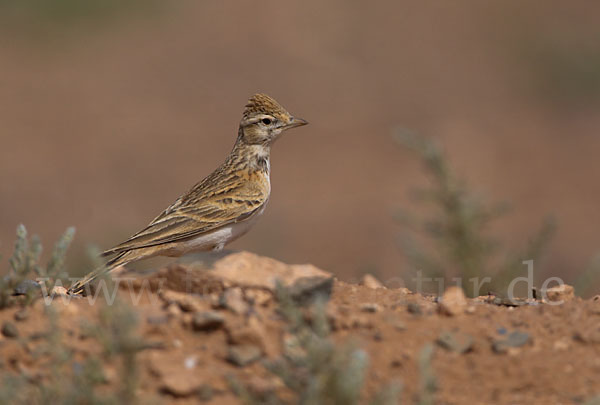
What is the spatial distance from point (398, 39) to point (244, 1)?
4852 millimetres

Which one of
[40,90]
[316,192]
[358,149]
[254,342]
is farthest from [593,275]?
[40,90]

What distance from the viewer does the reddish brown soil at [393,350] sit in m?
3.75

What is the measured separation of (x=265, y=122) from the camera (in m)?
7.64

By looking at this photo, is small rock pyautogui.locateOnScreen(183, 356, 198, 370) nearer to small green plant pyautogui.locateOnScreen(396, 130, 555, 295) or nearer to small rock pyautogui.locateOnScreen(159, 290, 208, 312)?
small rock pyautogui.locateOnScreen(159, 290, 208, 312)

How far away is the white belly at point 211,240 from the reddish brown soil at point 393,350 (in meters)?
2.20

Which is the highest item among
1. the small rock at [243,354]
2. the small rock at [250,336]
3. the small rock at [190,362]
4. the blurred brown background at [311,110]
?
the blurred brown background at [311,110]

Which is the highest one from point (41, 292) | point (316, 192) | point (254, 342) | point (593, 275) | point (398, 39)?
point (398, 39)

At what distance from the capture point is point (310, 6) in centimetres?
2636

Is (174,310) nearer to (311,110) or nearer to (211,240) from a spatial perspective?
(211,240)

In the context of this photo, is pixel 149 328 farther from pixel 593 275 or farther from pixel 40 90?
pixel 40 90

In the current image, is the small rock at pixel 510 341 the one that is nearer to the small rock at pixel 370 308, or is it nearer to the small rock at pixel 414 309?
the small rock at pixel 414 309

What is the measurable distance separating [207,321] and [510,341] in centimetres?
138

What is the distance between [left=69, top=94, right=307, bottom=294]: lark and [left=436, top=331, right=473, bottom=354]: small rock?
285cm

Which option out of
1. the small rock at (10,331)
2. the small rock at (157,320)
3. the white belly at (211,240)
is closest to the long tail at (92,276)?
the white belly at (211,240)
